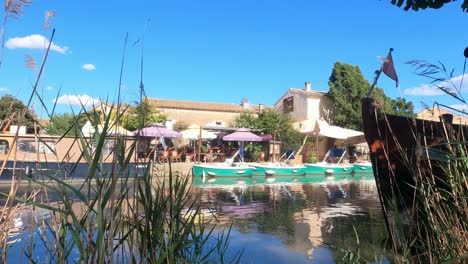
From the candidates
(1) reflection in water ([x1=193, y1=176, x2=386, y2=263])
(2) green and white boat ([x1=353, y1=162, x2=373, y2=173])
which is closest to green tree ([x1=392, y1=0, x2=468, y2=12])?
(1) reflection in water ([x1=193, y1=176, x2=386, y2=263])

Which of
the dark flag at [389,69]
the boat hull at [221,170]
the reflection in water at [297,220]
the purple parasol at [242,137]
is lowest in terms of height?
the reflection in water at [297,220]

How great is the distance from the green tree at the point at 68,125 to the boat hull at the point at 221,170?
16.0 m

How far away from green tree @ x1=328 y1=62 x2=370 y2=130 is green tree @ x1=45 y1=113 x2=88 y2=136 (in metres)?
33.7

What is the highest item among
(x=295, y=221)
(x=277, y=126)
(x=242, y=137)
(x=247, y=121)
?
(x=247, y=121)

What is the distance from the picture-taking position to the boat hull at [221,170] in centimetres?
1881

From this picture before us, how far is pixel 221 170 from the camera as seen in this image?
19219 mm

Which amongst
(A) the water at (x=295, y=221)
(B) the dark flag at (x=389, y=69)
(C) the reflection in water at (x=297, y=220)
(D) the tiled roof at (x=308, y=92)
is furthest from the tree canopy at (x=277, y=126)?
(B) the dark flag at (x=389, y=69)

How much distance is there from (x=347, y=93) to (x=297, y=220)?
28.6 m

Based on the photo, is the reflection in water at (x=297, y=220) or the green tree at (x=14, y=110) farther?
the reflection in water at (x=297, y=220)

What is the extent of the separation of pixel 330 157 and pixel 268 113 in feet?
17.2

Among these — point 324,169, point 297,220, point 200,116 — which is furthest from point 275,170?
point 200,116

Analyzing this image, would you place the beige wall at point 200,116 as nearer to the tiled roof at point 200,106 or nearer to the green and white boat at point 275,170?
the tiled roof at point 200,106

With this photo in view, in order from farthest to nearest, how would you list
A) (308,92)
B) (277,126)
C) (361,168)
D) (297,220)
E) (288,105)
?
(288,105), (308,92), (277,126), (361,168), (297,220)

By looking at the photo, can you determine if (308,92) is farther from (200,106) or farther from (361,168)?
(361,168)
